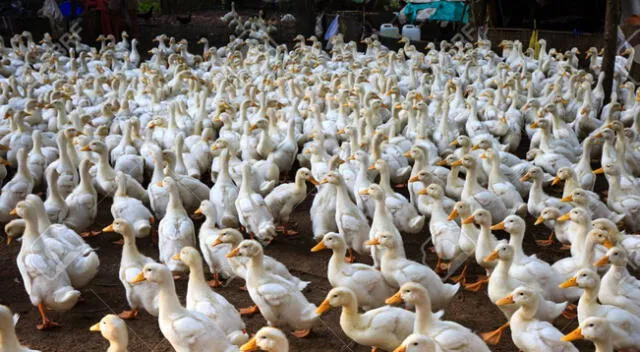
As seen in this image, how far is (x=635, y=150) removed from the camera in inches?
319

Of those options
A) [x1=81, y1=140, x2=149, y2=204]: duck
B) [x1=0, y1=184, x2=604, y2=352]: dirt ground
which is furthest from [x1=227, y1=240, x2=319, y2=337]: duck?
[x1=81, y1=140, x2=149, y2=204]: duck

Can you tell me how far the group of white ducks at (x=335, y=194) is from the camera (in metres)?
4.70

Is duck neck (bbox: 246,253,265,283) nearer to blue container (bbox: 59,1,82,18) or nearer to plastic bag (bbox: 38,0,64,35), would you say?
plastic bag (bbox: 38,0,64,35)

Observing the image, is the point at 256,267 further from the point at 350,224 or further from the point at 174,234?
the point at 350,224

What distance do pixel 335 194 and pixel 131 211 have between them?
1804 millimetres

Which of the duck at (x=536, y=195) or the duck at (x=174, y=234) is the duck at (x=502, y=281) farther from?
the duck at (x=174, y=234)

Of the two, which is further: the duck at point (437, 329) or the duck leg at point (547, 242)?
the duck leg at point (547, 242)

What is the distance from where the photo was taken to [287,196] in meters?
6.95

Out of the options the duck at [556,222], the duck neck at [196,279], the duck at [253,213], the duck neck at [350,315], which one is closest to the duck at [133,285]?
the duck neck at [196,279]

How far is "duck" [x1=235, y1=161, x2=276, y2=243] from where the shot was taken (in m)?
6.46

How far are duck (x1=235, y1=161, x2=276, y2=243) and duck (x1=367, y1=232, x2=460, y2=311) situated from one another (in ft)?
4.23

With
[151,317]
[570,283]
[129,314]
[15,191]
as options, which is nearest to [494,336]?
[570,283]

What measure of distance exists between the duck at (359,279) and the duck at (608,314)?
4.08ft

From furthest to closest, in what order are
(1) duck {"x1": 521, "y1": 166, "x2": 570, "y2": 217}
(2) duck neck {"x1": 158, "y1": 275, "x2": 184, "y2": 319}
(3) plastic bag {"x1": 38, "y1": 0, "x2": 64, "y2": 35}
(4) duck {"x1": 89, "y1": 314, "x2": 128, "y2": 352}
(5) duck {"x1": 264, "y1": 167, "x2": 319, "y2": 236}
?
1. (3) plastic bag {"x1": 38, "y1": 0, "x2": 64, "y2": 35}
2. (5) duck {"x1": 264, "y1": 167, "x2": 319, "y2": 236}
3. (1) duck {"x1": 521, "y1": 166, "x2": 570, "y2": 217}
4. (2) duck neck {"x1": 158, "y1": 275, "x2": 184, "y2": 319}
5. (4) duck {"x1": 89, "y1": 314, "x2": 128, "y2": 352}
